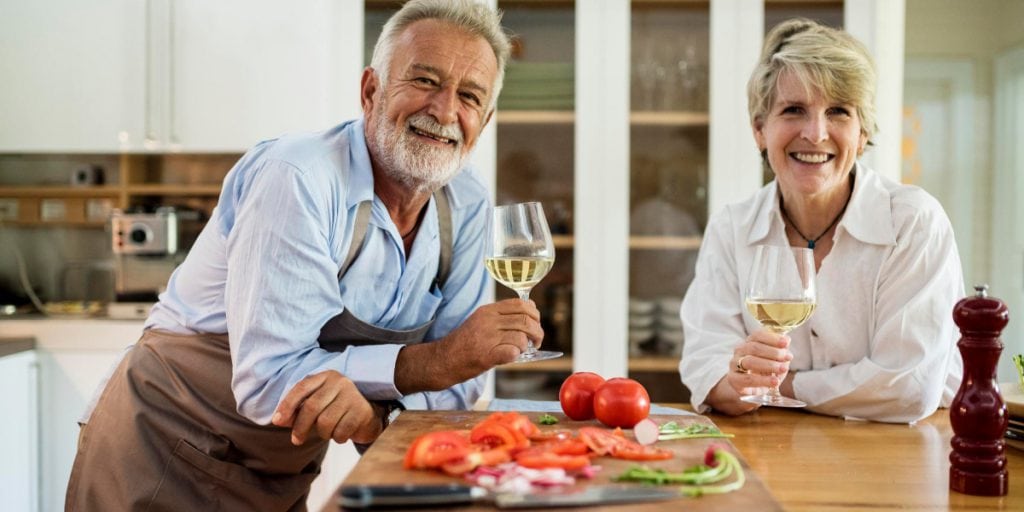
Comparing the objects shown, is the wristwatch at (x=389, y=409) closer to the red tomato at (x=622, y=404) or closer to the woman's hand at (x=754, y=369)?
the red tomato at (x=622, y=404)

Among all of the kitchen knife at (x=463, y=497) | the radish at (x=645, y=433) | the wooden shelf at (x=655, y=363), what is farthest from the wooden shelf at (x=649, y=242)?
the kitchen knife at (x=463, y=497)

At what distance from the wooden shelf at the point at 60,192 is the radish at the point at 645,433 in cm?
289

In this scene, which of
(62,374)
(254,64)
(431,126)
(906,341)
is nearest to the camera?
(906,341)

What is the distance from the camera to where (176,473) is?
1655 millimetres

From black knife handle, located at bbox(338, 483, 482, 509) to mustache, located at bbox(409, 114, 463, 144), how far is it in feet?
2.94

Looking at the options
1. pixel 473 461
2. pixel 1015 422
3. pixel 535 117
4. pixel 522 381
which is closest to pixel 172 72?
pixel 535 117

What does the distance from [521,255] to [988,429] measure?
683mm

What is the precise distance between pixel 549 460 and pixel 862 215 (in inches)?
40.0

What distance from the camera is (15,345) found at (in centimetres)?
283

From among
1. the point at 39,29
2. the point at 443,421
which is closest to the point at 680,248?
the point at 443,421

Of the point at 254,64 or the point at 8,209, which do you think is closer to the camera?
the point at 254,64

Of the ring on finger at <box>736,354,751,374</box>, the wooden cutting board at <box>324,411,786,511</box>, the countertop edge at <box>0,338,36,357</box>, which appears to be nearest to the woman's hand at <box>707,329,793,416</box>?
the ring on finger at <box>736,354,751,374</box>

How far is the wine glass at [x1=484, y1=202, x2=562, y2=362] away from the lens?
1.42 m

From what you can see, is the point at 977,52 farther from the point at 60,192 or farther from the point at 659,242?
the point at 60,192
